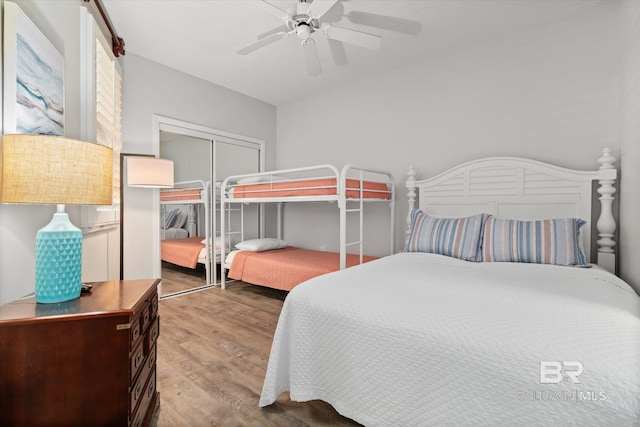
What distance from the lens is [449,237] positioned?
7.72 ft

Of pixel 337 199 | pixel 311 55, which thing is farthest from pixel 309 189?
pixel 311 55

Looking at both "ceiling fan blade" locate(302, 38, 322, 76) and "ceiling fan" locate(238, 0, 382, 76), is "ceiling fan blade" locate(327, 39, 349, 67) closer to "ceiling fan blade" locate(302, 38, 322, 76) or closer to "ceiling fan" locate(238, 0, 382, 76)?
"ceiling fan blade" locate(302, 38, 322, 76)

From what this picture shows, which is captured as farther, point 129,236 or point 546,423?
point 129,236

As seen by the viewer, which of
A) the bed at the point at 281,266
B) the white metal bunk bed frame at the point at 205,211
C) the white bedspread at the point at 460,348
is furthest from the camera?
the white metal bunk bed frame at the point at 205,211

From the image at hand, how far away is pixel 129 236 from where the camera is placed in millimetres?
2928

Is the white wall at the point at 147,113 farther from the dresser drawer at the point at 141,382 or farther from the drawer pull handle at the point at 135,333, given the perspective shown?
the drawer pull handle at the point at 135,333

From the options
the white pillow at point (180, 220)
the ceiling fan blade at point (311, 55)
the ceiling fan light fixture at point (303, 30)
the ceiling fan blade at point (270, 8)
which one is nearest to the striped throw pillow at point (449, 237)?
the ceiling fan blade at point (311, 55)

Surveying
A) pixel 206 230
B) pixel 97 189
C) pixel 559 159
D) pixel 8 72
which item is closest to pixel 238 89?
pixel 206 230

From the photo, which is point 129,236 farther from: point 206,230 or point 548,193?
point 548,193

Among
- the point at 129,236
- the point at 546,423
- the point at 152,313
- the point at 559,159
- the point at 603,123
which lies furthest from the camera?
the point at 129,236

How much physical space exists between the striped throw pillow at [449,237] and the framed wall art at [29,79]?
2.45 m

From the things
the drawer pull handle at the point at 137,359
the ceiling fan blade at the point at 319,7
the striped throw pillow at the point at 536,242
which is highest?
Result: the ceiling fan blade at the point at 319,7

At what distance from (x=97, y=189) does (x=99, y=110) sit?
58.1 inches

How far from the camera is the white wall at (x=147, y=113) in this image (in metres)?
2.94
